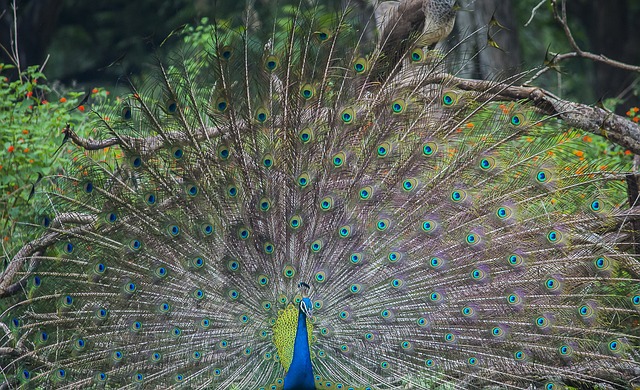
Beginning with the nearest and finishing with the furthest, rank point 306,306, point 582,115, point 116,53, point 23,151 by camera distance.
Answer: point 306,306
point 582,115
point 23,151
point 116,53

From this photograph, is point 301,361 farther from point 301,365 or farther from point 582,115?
point 582,115

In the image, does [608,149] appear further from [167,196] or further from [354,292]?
[167,196]

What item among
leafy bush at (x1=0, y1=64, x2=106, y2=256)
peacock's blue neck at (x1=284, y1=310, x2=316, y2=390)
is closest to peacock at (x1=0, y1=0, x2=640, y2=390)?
peacock's blue neck at (x1=284, y1=310, x2=316, y2=390)

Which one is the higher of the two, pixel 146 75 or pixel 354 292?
pixel 146 75

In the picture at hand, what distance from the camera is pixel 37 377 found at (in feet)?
19.0

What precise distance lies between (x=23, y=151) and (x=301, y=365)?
3105 millimetres

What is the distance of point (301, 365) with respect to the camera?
5824 millimetres

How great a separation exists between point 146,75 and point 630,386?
139 inches

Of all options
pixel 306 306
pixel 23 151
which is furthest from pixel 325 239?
pixel 23 151

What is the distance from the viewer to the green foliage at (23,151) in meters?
7.23

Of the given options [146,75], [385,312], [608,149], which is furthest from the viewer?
[608,149]

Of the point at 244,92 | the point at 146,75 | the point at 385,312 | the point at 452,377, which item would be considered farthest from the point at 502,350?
the point at 146,75

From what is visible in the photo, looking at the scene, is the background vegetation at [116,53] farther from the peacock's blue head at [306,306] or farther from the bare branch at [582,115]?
the peacock's blue head at [306,306]

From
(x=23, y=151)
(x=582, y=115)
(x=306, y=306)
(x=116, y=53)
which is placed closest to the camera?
(x=306, y=306)
